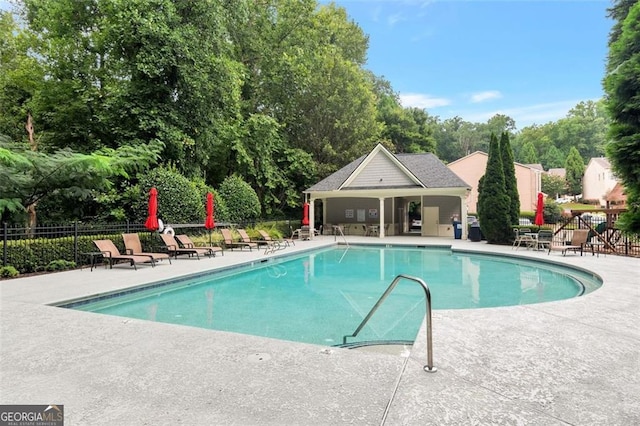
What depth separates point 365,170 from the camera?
77.6ft

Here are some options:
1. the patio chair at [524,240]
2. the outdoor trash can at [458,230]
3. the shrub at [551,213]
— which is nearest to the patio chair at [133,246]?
the patio chair at [524,240]

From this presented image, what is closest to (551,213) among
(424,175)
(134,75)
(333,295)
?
(424,175)

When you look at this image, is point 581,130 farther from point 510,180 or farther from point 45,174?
point 45,174

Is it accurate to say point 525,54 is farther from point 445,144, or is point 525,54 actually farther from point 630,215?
point 445,144

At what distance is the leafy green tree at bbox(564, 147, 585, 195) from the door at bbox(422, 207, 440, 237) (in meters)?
39.0

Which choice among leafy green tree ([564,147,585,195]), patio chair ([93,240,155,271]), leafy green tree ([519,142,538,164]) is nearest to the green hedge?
patio chair ([93,240,155,271])

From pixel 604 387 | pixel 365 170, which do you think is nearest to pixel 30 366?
pixel 604 387

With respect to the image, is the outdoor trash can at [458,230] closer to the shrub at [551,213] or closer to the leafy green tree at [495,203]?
the leafy green tree at [495,203]

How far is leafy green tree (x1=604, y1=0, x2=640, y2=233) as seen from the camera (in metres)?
2.73

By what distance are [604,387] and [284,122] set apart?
1081 inches

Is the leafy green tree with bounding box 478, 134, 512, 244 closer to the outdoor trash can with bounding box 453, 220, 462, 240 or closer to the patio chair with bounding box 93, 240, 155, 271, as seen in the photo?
the outdoor trash can with bounding box 453, 220, 462, 240

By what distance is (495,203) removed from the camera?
1762 cm

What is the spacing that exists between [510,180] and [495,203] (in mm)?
1457

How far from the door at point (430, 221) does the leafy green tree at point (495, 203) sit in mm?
5735
